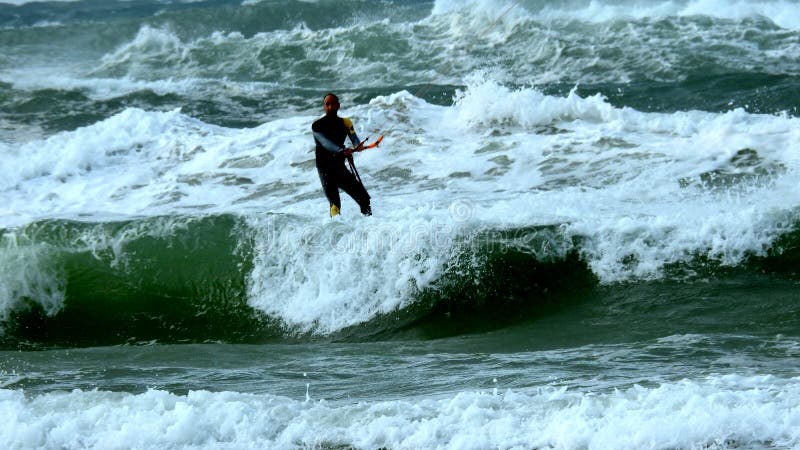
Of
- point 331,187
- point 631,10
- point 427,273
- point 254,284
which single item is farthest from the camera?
point 631,10

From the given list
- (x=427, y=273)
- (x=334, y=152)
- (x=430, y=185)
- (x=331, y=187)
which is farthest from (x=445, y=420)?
(x=430, y=185)

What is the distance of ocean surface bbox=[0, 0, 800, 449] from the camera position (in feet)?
21.0

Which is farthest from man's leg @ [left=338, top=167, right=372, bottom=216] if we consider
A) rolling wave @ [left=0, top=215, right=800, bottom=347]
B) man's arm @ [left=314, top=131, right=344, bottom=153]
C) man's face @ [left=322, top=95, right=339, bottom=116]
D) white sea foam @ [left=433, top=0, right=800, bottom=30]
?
white sea foam @ [left=433, top=0, right=800, bottom=30]

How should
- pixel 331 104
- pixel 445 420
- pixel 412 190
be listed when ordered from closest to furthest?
pixel 445 420
pixel 331 104
pixel 412 190

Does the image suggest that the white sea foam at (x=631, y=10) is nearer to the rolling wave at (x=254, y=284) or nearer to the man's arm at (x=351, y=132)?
the rolling wave at (x=254, y=284)

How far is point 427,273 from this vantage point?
10.4 m

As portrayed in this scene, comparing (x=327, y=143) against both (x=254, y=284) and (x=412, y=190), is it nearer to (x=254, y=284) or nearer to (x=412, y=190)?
(x=254, y=284)

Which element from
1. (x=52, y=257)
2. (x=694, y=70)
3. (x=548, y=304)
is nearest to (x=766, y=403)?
(x=548, y=304)

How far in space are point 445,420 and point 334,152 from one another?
3629 millimetres

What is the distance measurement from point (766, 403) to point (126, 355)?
5464 millimetres

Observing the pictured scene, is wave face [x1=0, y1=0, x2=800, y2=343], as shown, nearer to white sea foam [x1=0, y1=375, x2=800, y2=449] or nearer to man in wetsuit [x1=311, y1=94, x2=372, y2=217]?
man in wetsuit [x1=311, y1=94, x2=372, y2=217]

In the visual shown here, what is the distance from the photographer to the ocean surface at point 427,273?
6410 millimetres

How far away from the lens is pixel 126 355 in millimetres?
9227

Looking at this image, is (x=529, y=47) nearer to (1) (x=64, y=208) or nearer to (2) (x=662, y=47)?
(2) (x=662, y=47)
